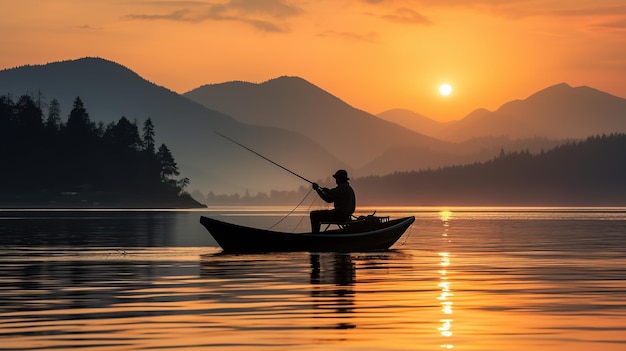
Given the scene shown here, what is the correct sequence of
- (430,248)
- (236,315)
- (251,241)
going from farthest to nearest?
(430,248) < (251,241) < (236,315)

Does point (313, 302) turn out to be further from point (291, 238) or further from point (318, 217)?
point (318, 217)

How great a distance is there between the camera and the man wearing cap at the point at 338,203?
5688cm

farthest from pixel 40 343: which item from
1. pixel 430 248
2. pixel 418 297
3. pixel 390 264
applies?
pixel 430 248

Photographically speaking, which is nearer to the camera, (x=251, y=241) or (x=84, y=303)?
A: (x=84, y=303)

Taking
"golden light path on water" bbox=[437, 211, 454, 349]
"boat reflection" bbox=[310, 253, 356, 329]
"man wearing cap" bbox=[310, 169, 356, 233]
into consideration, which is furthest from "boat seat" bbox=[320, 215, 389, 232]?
"golden light path on water" bbox=[437, 211, 454, 349]

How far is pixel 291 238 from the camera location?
56.5 metres

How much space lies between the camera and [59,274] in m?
42.7

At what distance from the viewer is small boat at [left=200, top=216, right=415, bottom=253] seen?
5638 cm

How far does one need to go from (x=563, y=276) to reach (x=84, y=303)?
17.8 m

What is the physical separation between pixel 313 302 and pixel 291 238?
80.7 ft

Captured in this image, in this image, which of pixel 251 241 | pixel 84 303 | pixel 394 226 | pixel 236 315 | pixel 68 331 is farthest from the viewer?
pixel 394 226

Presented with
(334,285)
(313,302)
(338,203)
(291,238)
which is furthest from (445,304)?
A: (338,203)

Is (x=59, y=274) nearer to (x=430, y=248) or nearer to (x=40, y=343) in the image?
(x=40, y=343)

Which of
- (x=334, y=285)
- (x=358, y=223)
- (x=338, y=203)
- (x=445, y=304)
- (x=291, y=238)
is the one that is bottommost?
(x=445, y=304)
